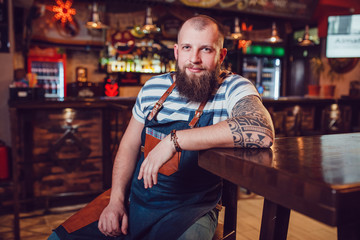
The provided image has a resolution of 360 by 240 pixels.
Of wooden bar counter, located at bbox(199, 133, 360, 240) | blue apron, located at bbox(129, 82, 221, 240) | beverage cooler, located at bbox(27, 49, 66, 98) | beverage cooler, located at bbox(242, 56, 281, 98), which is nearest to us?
wooden bar counter, located at bbox(199, 133, 360, 240)

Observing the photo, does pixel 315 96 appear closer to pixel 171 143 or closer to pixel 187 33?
pixel 187 33

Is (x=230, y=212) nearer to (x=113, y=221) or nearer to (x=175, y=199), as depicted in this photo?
(x=175, y=199)

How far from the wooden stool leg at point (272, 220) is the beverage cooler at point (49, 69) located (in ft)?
22.6

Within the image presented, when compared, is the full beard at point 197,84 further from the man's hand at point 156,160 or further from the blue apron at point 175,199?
the man's hand at point 156,160

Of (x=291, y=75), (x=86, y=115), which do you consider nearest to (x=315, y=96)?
(x=291, y=75)

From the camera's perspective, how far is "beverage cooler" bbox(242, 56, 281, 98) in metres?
8.70

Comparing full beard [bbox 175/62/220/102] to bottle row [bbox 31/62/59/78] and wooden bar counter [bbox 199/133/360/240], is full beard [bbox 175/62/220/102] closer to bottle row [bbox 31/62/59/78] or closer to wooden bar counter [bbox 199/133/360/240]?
wooden bar counter [bbox 199/133/360/240]

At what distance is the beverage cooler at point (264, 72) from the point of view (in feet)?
28.6

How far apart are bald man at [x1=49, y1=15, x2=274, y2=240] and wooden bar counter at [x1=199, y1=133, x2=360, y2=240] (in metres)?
0.13

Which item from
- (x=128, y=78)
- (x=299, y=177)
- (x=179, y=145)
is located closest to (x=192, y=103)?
(x=179, y=145)

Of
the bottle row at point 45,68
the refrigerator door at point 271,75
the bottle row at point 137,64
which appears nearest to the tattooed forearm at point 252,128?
the bottle row at point 137,64

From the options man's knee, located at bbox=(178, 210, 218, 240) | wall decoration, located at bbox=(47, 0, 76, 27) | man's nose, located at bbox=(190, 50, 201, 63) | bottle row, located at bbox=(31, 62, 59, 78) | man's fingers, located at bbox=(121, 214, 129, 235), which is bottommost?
man's fingers, located at bbox=(121, 214, 129, 235)

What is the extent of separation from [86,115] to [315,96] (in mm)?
4109

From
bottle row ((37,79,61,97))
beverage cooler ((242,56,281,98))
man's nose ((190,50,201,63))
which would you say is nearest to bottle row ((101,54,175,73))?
bottle row ((37,79,61,97))
